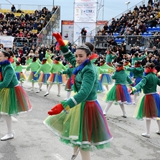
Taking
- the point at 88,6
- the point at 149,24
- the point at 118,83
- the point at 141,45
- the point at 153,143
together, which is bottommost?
the point at 153,143

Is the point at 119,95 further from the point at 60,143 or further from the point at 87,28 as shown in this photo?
the point at 87,28

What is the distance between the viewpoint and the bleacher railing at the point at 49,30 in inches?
1148

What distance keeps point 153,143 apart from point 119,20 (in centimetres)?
2077

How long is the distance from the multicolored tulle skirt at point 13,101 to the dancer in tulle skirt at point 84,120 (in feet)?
6.49

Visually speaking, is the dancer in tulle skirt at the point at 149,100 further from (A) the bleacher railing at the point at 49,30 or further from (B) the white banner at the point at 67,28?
(B) the white banner at the point at 67,28

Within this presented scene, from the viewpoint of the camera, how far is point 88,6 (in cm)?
2588

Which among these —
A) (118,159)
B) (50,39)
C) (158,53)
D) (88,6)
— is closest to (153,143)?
(118,159)

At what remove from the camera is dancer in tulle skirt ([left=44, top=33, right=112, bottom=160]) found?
418 centimetres

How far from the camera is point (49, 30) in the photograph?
102ft

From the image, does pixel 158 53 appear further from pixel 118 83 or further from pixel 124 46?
pixel 118 83

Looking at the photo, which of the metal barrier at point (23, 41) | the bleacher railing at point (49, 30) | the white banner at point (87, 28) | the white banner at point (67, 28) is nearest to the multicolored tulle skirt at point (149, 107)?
the white banner at point (87, 28)

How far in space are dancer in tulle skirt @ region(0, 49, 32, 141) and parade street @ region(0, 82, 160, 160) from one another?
532 millimetres

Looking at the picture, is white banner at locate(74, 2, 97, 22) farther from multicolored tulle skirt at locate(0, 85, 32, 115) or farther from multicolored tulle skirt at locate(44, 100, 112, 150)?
multicolored tulle skirt at locate(44, 100, 112, 150)

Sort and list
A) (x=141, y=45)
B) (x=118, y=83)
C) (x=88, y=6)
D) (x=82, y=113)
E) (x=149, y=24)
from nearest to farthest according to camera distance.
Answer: (x=82, y=113) < (x=118, y=83) < (x=141, y=45) < (x=149, y=24) < (x=88, y=6)
